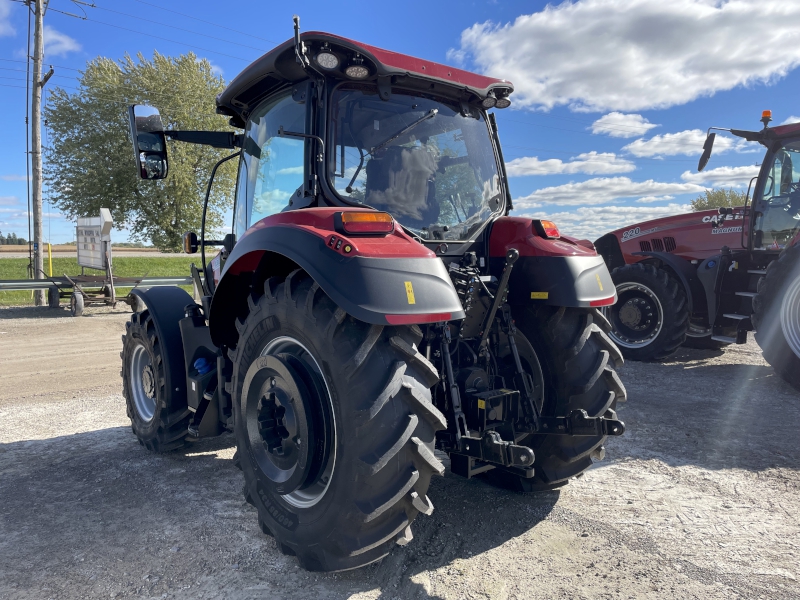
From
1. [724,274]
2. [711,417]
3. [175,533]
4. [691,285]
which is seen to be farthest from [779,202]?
[175,533]

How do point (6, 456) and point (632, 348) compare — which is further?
point (632, 348)

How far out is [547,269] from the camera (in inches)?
123

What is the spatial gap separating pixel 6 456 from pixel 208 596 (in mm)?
2861

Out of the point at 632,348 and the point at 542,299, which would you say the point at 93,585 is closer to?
the point at 542,299

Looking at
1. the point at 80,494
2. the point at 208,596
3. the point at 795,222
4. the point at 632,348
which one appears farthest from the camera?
the point at 632,348

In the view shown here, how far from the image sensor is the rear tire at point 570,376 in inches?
121

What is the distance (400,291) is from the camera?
2279 mm

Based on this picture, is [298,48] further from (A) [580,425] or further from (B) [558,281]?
(A) [580,425]

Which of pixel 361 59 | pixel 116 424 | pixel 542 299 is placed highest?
pixel 361 59

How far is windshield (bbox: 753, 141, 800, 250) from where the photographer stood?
23.2ft

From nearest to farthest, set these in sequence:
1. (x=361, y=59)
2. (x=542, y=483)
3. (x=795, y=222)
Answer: (x=361, y=59) → (x=542, y=483) → (x=795, y=222)

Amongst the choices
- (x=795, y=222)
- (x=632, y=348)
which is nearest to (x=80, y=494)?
(x=632, y=348)

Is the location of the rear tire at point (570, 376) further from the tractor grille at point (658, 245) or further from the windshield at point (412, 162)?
the tractor grille at point (658, 245)

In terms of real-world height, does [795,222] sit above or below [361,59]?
below
